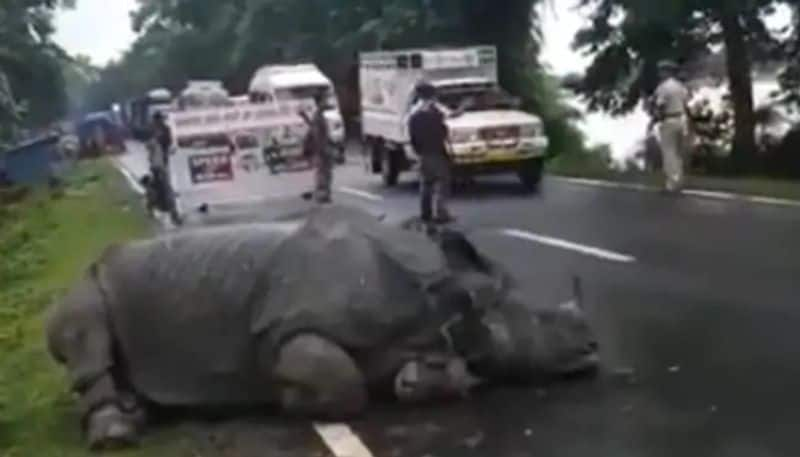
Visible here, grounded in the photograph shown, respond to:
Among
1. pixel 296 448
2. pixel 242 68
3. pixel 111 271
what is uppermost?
pixel 111 271

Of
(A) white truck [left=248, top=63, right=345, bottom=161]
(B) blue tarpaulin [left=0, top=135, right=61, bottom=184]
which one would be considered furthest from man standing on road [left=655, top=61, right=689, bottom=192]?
(B) blue tarpaulin [left=0, top=135, right=61, bottom=184]

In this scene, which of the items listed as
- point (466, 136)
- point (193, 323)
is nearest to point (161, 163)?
point (466, 136)

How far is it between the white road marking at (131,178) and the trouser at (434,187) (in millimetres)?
13474

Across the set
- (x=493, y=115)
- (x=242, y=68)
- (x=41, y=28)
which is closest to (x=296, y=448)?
(x=493, y=115)

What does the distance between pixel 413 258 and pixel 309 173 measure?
1907cm

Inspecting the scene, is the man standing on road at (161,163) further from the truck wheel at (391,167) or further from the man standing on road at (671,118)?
the man standing on road at (671,118)

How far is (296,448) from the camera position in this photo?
31.1ft

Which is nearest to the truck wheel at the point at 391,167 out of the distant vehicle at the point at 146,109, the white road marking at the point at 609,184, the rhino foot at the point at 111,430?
the white road marking at the point at 609,184

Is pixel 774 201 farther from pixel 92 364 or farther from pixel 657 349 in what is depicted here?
pixel 92 364

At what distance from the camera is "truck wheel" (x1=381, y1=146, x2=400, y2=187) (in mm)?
35031

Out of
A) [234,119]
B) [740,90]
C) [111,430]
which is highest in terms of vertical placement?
[111,430]

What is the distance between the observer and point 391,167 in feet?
116

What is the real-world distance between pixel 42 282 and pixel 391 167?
50.7 feet

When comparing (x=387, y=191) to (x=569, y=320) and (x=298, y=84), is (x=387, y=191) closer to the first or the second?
(x=298, y=84)
